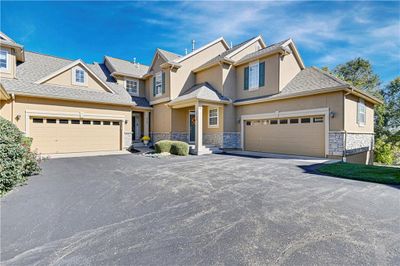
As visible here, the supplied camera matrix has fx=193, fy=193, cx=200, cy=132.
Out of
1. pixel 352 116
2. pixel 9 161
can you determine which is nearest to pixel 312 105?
pixel 352 116

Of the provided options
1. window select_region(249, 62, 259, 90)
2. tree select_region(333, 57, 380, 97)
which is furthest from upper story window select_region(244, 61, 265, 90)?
tree select_region(333, 57, 380, 97)

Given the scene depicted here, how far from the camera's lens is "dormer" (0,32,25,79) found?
11201 mm

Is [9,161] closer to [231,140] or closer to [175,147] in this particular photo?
[175,147]

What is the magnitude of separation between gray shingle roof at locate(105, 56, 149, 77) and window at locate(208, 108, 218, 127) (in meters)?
8.15

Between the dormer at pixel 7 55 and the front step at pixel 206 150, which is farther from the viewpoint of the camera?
the front step at pixel 206 150

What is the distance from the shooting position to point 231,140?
14891mm

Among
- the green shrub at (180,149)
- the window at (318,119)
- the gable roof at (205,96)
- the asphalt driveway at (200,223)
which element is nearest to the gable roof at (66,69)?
the gable roof at (205,96)

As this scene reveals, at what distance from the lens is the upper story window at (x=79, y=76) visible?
13055 millimetres

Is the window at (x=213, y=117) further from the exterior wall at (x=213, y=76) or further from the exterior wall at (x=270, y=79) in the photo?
the exterior wall at (x=270, y=79)

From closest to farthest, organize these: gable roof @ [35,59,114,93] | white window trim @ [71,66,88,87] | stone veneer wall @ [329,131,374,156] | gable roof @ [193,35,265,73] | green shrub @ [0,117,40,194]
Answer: green shrub @ [0,117,40,194]
stone veneer wall @ [329,131,374,156]
gable roof @ [35,59,114,93]
white window trim @ [71,66,88,87]
gable roof @ [193,35,265,73]

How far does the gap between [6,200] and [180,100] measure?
35.2 ft

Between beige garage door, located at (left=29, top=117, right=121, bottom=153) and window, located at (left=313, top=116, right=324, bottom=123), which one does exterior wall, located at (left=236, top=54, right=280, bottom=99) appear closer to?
window, located at (left=313, top=116, right=324, bottom=123)

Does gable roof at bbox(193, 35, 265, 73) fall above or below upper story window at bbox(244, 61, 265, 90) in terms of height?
above

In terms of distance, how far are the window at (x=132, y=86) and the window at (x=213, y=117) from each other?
7716mm
